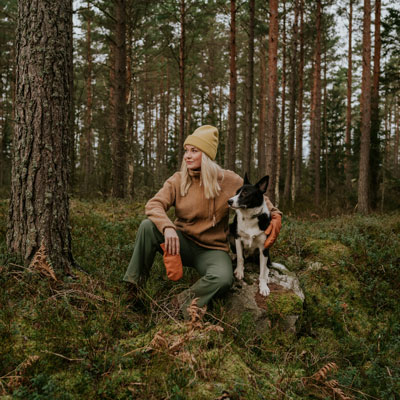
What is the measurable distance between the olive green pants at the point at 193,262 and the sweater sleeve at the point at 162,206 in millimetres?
122

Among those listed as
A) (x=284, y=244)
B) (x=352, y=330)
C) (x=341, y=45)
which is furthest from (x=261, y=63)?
(x=352, y=330)

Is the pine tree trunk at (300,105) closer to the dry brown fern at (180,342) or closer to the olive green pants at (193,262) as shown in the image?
the olive green pants at (193,262)

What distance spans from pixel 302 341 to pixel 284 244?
282 cm

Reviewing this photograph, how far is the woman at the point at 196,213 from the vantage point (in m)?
3.59

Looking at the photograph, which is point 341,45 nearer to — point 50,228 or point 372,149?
point 372,149

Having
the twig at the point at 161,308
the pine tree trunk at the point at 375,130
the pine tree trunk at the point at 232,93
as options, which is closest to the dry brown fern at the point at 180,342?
the twig at the point at 161,308

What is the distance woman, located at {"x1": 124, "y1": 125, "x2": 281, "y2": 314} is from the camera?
11.8 ft

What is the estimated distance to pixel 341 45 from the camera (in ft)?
81.8

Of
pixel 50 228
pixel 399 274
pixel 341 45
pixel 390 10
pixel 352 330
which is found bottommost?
pixel 352 330

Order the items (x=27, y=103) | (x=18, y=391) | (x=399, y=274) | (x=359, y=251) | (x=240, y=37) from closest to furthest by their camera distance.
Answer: (x=18, y=391) → (x=27, y=103) → (x=399, y=274) → (x=359, y=251) → (x=240, y=37)

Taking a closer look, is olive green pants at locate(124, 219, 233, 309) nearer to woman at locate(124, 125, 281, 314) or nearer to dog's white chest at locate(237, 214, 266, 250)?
woman at locate(124, 125, 281, 314)

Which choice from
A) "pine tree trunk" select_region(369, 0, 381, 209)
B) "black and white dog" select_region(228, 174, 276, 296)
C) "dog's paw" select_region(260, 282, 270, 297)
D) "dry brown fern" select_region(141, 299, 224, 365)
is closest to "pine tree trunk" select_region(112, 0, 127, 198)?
"black and white dog" select_region(228, 174, 276, 296)

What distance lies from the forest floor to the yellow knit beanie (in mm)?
1707

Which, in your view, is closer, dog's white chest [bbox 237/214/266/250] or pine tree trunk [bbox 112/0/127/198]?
dog's white chest [bbox 237/214/266/250]
